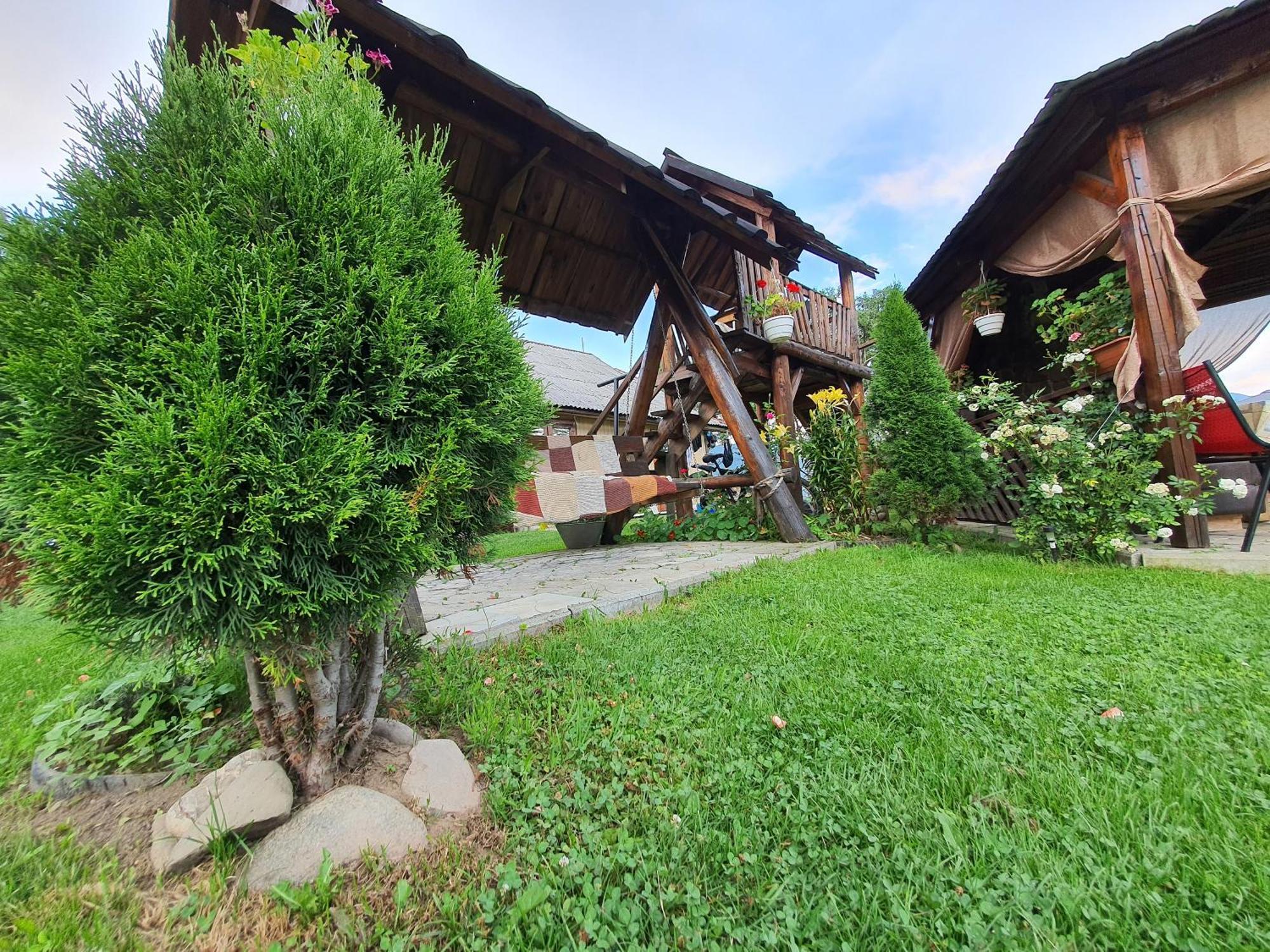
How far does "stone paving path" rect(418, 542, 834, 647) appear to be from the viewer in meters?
2.35

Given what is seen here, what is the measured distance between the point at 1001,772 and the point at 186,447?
1.82 m

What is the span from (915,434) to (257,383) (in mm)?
4449

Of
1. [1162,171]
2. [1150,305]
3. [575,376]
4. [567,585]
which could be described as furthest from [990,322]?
[575,376]

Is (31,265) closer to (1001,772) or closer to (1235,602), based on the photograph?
(1001,772)

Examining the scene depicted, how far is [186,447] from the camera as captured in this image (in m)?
0.89

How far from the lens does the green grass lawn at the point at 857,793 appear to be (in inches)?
31.3

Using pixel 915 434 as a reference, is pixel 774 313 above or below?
above

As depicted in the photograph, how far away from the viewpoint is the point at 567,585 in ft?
10.9

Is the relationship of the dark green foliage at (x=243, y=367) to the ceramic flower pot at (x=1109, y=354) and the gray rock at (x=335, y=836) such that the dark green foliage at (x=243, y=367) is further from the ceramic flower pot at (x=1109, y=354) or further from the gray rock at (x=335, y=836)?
the ceramic flower pot at (x=1109, y=354)

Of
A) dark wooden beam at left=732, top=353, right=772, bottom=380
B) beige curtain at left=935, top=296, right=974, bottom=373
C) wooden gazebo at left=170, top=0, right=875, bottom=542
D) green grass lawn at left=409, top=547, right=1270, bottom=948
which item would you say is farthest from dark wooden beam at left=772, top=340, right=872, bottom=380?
green grass lawn at left=409, top=547, right=1270, bottom=948

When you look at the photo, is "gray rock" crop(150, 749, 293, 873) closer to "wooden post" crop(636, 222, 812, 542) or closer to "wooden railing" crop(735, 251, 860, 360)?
"wooden post" crop(636, 222, 812, 542)

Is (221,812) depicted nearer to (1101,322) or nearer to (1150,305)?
(1150,305)

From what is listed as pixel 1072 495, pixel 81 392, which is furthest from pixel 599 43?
pixel 81 392

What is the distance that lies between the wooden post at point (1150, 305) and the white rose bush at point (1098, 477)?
9 cm
